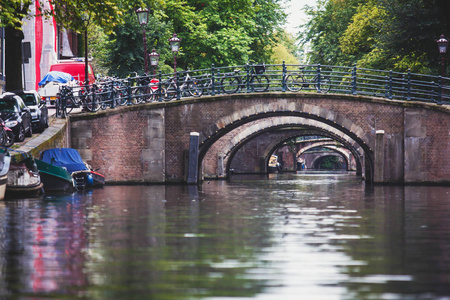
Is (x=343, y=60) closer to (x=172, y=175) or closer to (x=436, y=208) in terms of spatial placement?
(x=172, y=175)

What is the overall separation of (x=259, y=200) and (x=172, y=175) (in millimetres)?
10451

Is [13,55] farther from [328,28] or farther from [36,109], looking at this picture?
[328,28]

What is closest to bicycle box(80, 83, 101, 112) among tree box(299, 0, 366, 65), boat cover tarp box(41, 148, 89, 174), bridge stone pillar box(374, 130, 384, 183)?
boat cover tarp box(41, 148, 89, 174)

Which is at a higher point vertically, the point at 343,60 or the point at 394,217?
the point at 343,60

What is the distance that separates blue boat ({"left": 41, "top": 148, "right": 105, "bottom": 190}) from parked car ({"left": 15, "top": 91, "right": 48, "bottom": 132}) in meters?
1.93

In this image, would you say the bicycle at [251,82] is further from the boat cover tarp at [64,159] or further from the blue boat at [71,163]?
the boat cover tarp at [64,159]

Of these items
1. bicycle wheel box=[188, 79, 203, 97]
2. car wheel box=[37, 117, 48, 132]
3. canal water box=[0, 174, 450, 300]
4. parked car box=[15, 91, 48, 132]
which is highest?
bicycle wheel box=[188, 79, 203, 97]

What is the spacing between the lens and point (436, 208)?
576 inches

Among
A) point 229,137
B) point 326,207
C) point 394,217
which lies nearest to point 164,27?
point 229,137

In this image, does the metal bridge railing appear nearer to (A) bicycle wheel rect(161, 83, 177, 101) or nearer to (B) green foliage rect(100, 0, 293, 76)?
(A) bicycle wheel rect(161, 83, 177, 101)

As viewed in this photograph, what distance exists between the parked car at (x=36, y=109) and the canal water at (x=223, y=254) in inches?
387

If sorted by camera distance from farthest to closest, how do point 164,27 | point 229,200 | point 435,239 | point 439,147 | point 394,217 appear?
1. point 164,27
2. point 439,147
3. point 229,200
4. point 394,217
5. point 435,239

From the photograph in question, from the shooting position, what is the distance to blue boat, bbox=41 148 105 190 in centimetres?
2120

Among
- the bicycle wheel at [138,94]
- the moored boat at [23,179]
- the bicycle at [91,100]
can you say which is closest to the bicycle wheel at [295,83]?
the bicycle wheel at [138,94]
